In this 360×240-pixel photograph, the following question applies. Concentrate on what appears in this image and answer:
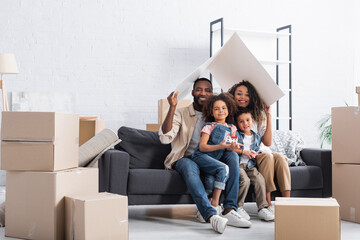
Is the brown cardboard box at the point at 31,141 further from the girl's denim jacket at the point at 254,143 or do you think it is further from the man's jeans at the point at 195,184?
the girl's denim jacket at the point at 254,143

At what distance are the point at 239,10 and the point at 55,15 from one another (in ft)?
6.61

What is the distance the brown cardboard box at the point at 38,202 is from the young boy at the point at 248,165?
3.62ft

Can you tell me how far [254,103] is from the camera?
338 cm

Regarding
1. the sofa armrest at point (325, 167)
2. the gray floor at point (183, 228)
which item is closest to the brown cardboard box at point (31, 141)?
the gray floor at point (183, 228)

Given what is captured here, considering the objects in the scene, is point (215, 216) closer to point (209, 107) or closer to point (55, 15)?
point (209, 107)

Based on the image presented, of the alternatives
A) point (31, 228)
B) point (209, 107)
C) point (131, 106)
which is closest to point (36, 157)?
point (31, 228)

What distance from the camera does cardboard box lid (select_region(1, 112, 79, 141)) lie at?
246 cm

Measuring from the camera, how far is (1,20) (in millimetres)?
4855

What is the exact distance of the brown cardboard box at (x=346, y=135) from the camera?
315 cm

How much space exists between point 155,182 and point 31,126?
96 cm

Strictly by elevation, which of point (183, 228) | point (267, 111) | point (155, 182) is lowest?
point (183, 228)

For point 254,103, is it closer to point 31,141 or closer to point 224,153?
point 224,153

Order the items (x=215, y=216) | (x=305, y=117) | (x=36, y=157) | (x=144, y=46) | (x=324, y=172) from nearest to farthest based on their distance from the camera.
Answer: (x=36, y=157) → (x=215, y=216) → (x=324, y=172) → (x=144, y=46) → (x=305, y=117)

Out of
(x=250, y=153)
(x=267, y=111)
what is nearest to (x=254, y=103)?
(x=267, y=111)
